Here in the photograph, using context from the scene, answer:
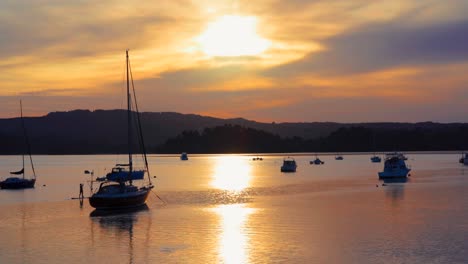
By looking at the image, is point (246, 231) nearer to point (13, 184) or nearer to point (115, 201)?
point (115, 201)

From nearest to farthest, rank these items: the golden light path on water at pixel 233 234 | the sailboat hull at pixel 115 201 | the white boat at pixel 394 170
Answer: the golden light path on water at pixel 233 234, the sailboat hull at pixel 115 201, the white boat at pixel 394 170

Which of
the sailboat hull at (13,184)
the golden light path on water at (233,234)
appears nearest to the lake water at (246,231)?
the golden light path on water at (233,234)

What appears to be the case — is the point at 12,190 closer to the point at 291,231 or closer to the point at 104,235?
the point at 104,235

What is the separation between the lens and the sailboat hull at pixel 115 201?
5962 cm

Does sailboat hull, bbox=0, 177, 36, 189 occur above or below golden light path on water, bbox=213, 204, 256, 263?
above

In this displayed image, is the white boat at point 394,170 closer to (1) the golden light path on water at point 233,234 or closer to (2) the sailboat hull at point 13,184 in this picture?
(1) the golden light path on water at point 233,234

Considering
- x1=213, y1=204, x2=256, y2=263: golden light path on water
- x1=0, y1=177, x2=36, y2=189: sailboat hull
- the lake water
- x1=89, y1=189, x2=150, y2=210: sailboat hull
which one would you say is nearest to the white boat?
the lake water

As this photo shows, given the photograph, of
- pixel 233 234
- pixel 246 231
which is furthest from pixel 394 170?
pixel 233 234

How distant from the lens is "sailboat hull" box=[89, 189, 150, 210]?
196ft

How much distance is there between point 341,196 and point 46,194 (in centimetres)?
4461

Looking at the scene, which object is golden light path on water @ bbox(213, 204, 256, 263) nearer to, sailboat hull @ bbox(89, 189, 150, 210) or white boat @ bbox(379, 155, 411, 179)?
sailboat hull @ bbox(89, 189, 150, 210)

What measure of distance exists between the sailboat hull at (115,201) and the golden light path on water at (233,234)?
8.85 m

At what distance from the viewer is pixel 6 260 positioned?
36.1 meters

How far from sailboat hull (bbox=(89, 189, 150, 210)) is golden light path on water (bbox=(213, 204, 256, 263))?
8.85m
